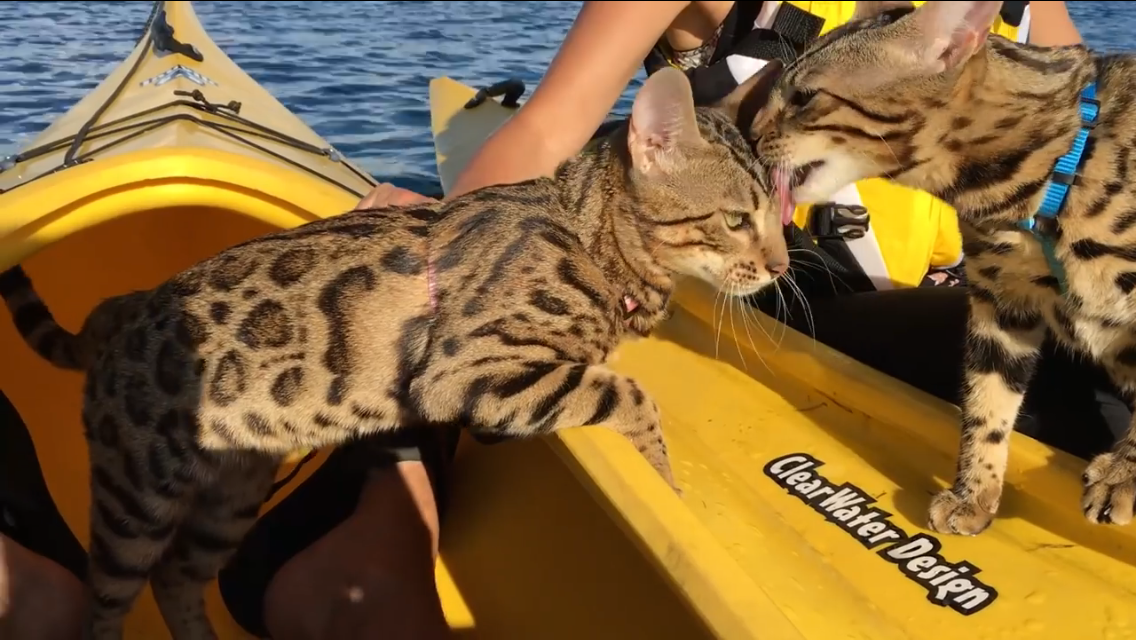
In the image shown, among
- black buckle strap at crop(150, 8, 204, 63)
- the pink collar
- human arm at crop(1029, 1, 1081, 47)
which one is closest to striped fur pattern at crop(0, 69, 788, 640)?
the pink collar

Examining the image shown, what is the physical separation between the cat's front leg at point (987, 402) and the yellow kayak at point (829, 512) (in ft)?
0.13

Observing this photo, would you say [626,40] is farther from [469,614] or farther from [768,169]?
[469,614]

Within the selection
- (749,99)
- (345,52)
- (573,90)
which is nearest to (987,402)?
(749,99)

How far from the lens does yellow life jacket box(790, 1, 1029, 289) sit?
2.21 meters

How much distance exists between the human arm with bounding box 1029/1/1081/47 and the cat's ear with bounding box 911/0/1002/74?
149cm

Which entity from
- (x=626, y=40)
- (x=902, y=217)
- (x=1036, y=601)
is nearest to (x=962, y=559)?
(x=1036, y=601)

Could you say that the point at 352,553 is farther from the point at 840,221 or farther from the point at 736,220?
the point at 840,221

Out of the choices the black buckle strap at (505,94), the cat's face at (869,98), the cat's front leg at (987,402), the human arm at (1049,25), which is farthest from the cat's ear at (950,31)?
the black buckle strap at (505,94)

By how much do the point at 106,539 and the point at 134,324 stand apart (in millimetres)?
386

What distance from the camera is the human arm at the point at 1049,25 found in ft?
8.70

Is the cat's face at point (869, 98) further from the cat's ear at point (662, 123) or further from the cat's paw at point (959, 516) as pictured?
the cat's paw at point (959, 516)

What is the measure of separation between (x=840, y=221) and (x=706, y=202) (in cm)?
72

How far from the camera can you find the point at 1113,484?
1480 mm

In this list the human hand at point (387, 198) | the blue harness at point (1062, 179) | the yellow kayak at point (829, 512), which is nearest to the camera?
the yellow kayak at point (829, 512)
